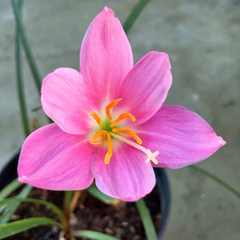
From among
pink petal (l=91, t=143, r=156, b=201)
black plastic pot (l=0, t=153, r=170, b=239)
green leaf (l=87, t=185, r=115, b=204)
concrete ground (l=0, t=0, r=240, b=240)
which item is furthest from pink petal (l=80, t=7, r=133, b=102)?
concrete ground (l=0, t=0, r=240, b=240)

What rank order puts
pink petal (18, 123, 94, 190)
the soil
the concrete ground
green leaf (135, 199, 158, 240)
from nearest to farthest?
pink petal (18, 123, 94, 190) → green leaf (135, 199, 158, 240) → the soil → the concrete ground

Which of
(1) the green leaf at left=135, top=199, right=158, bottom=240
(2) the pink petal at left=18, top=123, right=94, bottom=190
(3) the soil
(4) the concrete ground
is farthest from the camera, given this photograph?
(4) the concrete ground

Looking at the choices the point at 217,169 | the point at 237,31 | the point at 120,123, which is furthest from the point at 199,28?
the point at 120,123

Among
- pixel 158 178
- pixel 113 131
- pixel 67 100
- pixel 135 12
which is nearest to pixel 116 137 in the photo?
pixel 113 131

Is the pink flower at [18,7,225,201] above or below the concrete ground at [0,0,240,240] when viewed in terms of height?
above

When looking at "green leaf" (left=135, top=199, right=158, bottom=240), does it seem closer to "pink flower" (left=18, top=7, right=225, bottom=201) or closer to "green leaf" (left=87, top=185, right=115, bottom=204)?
"green leaf" (left=87, top=185, right=115, bottom=204)

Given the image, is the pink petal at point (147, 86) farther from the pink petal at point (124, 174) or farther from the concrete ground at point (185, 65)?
the concrete ground at point (185, 65)

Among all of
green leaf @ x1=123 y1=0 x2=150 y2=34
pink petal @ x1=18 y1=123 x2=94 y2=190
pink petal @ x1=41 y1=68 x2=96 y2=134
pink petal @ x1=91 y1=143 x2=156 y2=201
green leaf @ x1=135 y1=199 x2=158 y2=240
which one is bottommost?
green leaf @ x1=135 y1=199 x2=158 y2=240

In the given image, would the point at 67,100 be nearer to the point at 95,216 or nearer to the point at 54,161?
the point at 54,161
